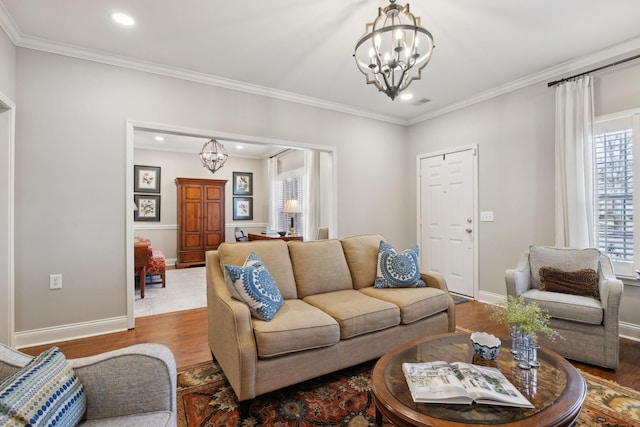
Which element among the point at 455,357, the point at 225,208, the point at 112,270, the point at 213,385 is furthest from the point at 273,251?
the point at 225,208

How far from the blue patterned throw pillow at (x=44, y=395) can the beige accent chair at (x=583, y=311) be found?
→ 294 centimetres

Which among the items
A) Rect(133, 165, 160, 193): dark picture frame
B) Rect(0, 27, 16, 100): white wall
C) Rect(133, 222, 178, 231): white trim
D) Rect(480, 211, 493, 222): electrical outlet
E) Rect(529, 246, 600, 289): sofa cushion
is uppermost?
Rect(0, 27, 16, 100): white wall

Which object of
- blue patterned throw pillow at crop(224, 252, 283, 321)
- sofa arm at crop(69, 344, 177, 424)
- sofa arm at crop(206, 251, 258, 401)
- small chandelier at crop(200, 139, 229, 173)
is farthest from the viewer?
small chandelier at crop(200, 139, 229, 173)

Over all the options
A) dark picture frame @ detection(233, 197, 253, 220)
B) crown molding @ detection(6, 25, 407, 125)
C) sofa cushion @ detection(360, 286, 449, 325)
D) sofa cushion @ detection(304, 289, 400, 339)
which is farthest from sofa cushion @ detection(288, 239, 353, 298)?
dark picture frame @ detection(233, 197, 253, 220)

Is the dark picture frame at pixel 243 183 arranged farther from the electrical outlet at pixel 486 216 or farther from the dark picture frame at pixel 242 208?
the electrical outlet at pixel 486 216

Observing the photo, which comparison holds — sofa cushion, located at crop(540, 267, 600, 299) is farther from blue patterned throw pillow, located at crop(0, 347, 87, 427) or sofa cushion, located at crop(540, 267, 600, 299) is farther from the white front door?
blue patterned throw pillow, located at crop(0, 347, 87, 427)

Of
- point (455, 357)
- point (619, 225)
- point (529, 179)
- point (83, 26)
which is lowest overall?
point (455, 357)

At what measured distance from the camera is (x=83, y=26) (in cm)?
254

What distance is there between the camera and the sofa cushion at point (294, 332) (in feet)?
5.71

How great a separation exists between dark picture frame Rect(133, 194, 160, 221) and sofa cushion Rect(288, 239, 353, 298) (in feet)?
17.9

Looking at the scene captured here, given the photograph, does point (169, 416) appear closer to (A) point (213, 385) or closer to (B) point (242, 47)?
(A) point (213, 385)

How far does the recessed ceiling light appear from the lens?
240 cm

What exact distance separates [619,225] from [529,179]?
2.99 feet

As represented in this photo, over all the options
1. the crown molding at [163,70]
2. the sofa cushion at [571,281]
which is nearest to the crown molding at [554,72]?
the crown molding at [163,70]
